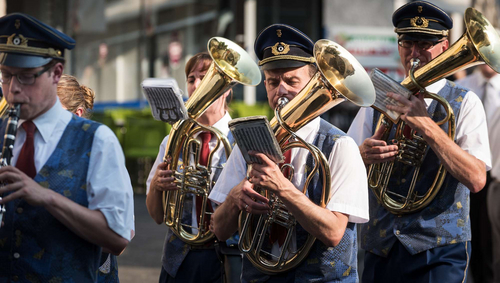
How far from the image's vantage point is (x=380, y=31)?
1084 cm

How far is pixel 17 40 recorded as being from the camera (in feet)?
8.45

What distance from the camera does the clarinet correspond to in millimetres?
2510

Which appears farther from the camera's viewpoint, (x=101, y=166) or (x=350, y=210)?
(x=350, y=210)

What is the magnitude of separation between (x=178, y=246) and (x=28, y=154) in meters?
1.36

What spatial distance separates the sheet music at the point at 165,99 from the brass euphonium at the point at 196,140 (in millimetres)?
105

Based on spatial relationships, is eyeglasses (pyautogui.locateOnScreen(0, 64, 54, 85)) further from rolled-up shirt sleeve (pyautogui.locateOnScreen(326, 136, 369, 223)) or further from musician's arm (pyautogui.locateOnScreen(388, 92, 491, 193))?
musician's arm (pyautogui.locateOnScreen(388, 92, 491, 193))

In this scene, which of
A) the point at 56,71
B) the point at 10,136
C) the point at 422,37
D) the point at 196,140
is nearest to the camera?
the point at 10,136

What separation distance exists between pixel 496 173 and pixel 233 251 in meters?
2.27

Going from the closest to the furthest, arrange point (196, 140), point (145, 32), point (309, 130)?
point (309, 130) < point (196, 140) < point (145, 32)

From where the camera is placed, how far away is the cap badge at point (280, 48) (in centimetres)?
320

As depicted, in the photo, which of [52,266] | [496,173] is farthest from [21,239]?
[496,173]

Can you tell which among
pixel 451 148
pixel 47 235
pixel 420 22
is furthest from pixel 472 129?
pixel 47 235

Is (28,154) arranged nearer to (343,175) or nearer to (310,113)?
(310,113)

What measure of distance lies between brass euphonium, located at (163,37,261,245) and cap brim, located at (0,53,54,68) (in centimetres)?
121
